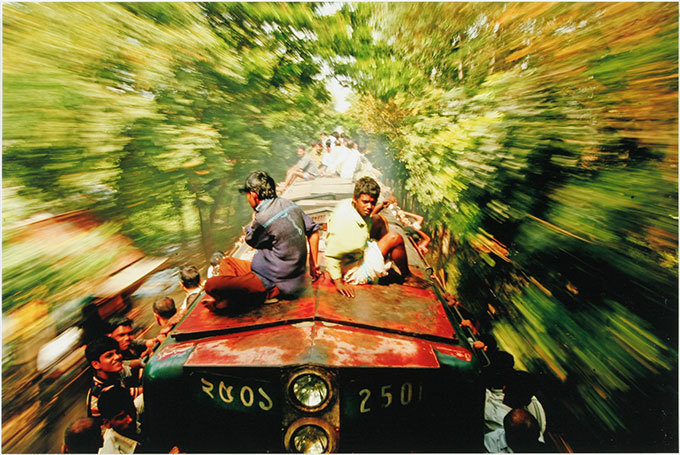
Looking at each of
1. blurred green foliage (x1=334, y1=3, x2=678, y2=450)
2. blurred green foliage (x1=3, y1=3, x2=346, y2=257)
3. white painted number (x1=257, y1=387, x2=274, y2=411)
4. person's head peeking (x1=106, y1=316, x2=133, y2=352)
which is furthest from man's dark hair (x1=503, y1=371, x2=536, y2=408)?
blurred green foliage (x1=3, y1=3, x2=346, y2=257)

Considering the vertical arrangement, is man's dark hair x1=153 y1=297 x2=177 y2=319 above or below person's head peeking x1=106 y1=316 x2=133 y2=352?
below

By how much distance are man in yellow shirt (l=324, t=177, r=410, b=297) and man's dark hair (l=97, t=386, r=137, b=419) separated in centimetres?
232

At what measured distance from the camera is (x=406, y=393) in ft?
5.92

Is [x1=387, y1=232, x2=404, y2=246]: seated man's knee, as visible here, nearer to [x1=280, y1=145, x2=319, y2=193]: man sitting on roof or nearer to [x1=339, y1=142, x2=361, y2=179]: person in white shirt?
[x1=280, y1=145, x2=319, y2=193]: man sitting on roof

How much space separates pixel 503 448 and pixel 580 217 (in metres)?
2.20

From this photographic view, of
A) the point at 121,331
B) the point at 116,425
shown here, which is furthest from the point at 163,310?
the point at 116,425

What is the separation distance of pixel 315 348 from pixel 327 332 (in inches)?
7.2

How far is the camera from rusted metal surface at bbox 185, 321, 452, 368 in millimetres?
1665

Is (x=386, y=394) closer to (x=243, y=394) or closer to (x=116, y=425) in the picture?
(x=243, y=394)

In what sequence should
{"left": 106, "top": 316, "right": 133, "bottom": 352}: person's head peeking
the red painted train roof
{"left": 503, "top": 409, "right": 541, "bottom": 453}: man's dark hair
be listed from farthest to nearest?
{"left": 106, "top": 316, "right": 133, "bottom": 352}: person's head peeking, {"left": 503, "top": 409, "right": 541, "bottom": 453}: man's dark hair, the red painted train roof

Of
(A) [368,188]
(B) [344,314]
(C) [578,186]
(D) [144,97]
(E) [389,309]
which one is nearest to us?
(C) [578,186]

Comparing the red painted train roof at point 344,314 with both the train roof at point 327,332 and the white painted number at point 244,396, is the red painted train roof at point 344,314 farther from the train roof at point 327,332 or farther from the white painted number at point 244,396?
the white painted number at point 244,396

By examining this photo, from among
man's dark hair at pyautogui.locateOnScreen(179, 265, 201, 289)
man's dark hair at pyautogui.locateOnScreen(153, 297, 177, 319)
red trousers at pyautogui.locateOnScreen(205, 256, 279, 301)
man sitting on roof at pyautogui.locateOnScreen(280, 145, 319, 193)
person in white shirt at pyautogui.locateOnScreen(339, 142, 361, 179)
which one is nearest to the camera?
red trousers at pyautogui.locateOnScreen(205, 256, 279, 301)

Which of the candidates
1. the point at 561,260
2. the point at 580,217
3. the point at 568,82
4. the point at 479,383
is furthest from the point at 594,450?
the point at 568,82
